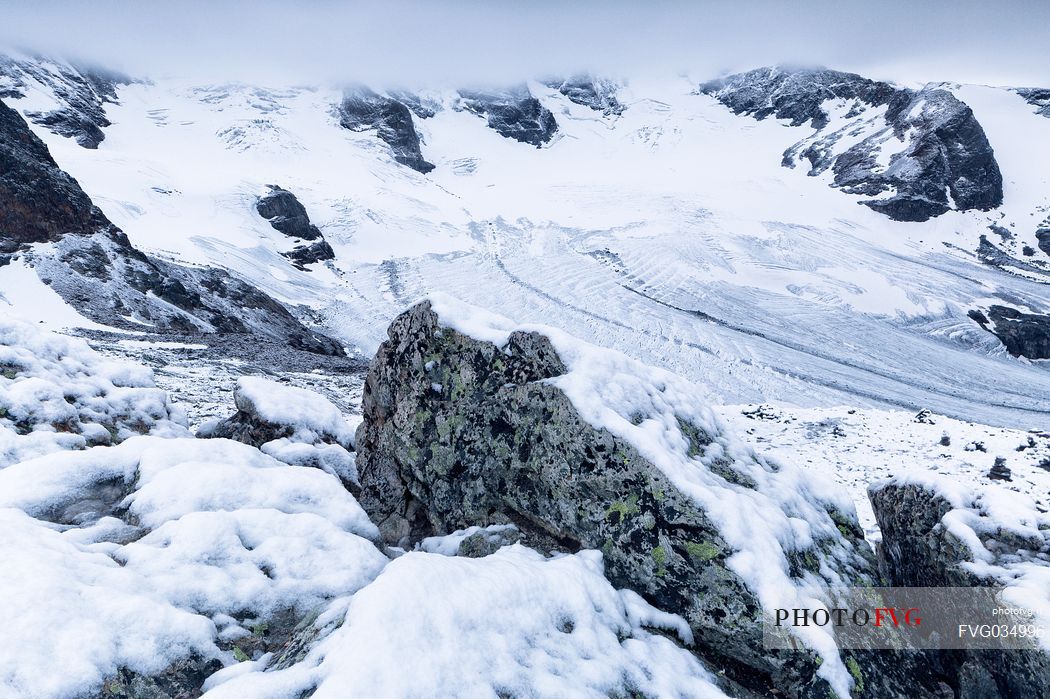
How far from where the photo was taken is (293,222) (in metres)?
45.3

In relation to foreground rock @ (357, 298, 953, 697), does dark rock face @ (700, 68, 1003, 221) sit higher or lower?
higher

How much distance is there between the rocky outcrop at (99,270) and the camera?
21984 millimetres

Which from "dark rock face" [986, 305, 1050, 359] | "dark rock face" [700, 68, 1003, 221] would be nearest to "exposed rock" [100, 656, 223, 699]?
"dark rock face" [986, 305, 1050, 359]

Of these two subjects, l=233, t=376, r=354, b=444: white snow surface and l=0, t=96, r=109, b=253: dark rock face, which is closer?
l=233, t=376, r=354, b=444: white snow surface

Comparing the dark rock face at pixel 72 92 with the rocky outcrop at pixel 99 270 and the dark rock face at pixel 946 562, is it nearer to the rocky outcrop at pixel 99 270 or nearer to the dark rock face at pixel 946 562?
the rocky outcrop at pixel 99 270

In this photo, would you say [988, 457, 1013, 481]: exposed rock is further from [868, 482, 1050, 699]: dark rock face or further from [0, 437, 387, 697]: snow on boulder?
[0, 437, 387, 697]: snow on boulder

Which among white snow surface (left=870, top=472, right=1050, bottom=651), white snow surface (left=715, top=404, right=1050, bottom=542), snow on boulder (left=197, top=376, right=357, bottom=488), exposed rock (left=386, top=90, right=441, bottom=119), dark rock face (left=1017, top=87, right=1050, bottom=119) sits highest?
dark rock face (left=1017, top=87, right=1050, bottom=119)

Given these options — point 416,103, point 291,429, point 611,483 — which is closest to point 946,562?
point 611,483

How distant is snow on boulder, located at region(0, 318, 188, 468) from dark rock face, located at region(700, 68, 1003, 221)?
72.8 metres

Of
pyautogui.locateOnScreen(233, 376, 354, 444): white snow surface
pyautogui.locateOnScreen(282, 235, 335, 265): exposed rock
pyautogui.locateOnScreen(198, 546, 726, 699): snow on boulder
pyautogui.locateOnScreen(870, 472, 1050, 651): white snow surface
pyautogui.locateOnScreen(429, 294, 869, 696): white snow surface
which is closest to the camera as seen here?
pyautogui.locateOnScreen(198, 546, 726, 699): snow on boulder

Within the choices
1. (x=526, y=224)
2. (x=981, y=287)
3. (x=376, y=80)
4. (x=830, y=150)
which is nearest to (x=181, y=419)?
(x=526, y=224)

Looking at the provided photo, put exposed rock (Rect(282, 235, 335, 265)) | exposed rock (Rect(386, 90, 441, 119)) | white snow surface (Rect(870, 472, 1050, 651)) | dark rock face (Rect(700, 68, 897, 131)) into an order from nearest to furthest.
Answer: white snow surface (Rect(870, 472, 1050, 651))
exposed rock (Rect(282, 235, 335, 265))
dark rock face (Rect(700, 68, 897, 131))
exposed rock (Rect(386, 90, 441, 119))

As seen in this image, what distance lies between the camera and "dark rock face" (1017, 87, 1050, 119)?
82750mm

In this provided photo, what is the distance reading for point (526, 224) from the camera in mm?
53344
